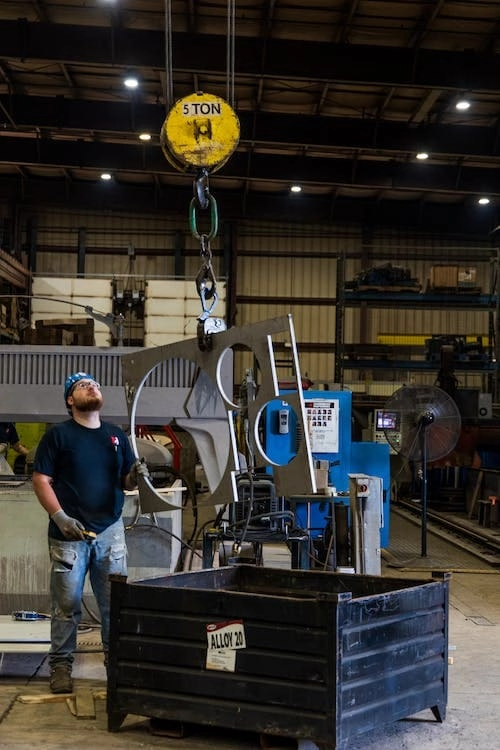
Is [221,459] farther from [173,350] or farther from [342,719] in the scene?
[342,719]

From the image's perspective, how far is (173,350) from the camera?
11.1 ft

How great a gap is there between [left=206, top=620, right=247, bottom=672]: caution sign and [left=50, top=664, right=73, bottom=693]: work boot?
2.91 feet

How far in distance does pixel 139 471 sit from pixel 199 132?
59.6 inches

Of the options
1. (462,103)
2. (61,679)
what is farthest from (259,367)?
(462,103)

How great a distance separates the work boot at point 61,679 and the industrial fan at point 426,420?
4.81 meters

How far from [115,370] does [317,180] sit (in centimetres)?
855

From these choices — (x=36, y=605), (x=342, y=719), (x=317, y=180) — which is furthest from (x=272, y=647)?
(x=317, y=180)

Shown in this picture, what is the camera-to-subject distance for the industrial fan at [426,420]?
7.78 metres

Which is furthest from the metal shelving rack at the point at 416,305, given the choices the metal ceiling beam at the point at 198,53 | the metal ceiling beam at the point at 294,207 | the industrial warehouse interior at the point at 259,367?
the metal ceiling beam at the point at 294,207

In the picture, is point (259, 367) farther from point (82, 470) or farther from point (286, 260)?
point (286, 260)

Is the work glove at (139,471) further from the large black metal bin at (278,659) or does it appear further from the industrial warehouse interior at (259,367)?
the large black metal bin at (278,659)

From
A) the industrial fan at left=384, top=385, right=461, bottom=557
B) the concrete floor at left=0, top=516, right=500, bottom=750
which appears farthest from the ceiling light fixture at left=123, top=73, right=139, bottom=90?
the concrete floor at left=0, top=516, right=500, bottom=750

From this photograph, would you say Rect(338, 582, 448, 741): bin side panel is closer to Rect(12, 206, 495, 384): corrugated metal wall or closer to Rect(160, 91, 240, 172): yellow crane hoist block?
Rect(160, 91, 240, 172): yellow crane hoist block

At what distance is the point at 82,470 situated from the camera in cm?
362
